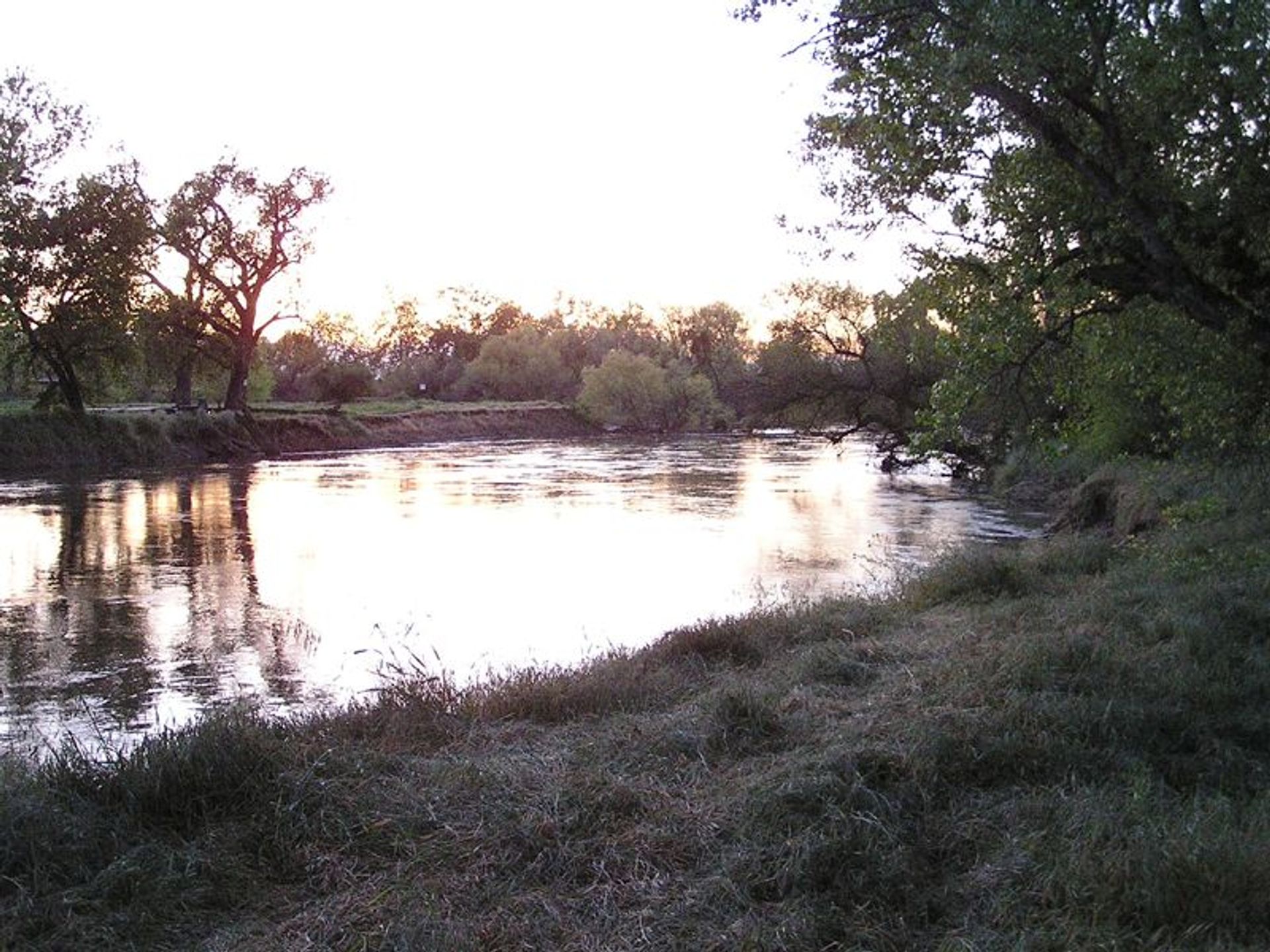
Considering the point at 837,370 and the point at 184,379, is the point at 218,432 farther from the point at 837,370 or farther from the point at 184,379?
the point at 837,370

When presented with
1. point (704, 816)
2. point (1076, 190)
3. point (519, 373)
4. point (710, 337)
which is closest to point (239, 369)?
point (1076, 190)

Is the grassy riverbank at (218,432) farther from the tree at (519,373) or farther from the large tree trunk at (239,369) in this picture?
the tree at (519,373)

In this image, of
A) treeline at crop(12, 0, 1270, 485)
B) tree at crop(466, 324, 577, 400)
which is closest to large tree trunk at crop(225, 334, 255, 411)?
treeline at crop(12, 0, 1270, 485)

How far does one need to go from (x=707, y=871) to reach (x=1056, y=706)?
121 inches

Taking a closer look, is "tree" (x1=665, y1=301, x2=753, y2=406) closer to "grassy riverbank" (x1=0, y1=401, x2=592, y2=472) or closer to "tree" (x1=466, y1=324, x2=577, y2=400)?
"tree" (x1=466, y1=324, x2=577, y2=400)

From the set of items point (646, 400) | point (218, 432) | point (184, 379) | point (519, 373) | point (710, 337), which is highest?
point (710, 337)

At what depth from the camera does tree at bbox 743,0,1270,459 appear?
7797 mm

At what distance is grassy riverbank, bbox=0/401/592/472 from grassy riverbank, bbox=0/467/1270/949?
3899cm

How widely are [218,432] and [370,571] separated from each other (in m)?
34.7

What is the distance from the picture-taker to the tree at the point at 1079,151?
780 centimetres

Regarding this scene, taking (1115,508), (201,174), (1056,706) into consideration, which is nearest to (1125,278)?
(1056,706)

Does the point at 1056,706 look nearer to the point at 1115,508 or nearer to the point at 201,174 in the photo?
the point at 1115,508

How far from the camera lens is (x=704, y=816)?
561 cm

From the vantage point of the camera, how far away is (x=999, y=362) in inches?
368
